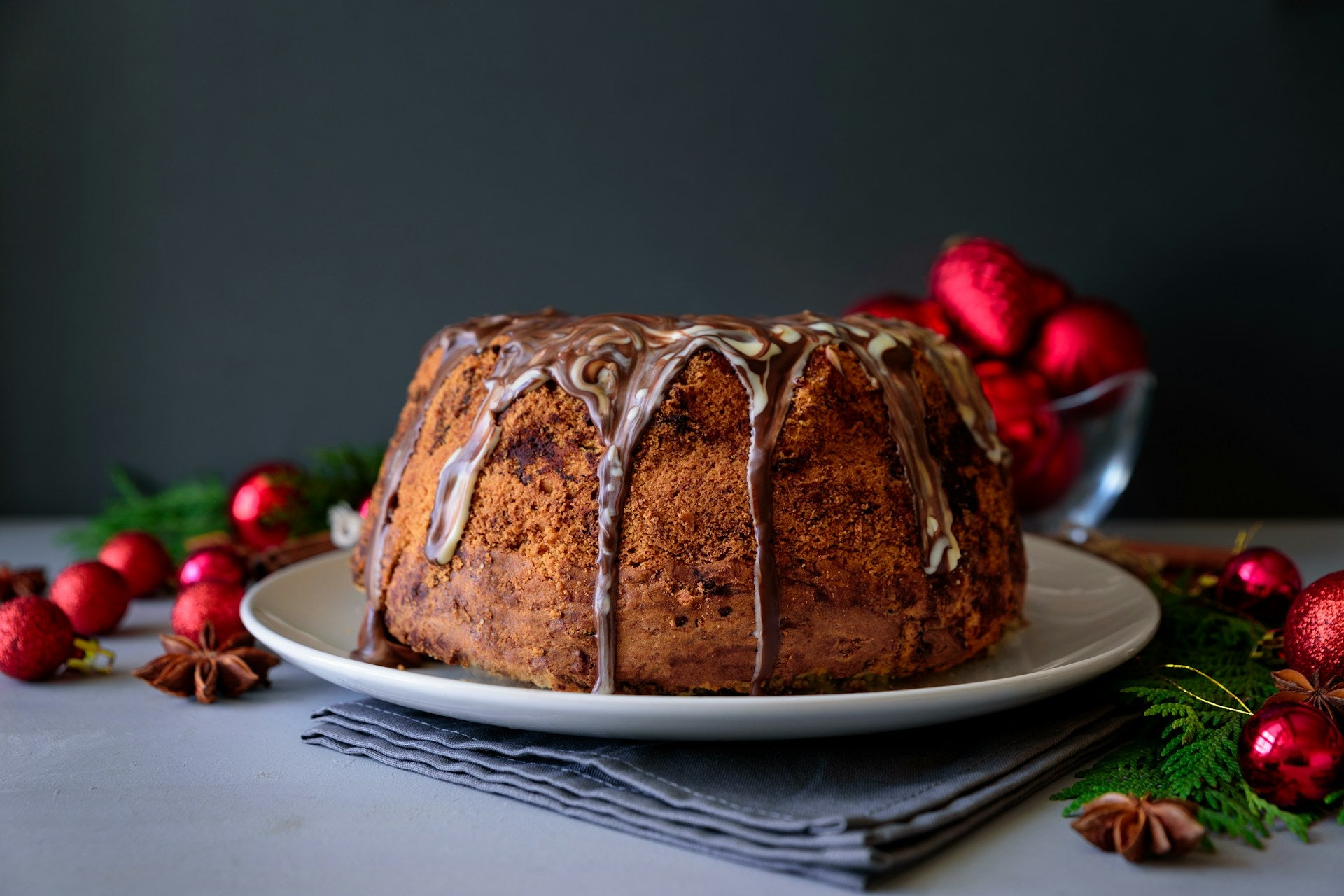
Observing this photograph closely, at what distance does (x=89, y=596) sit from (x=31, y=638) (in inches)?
8.4

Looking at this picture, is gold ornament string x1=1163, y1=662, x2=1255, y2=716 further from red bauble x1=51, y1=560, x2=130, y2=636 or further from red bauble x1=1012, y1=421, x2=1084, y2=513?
red bauble x1=51, y1=560, x2=130, y2=636

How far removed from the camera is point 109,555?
1768 millimetres

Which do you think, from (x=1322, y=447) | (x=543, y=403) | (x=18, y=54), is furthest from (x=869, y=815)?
(x=18, y=54)

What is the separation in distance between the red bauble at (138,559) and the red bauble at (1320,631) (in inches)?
63.1

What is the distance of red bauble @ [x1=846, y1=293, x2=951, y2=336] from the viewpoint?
199 centimetres

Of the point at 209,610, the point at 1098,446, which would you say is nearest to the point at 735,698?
the point at 209,610

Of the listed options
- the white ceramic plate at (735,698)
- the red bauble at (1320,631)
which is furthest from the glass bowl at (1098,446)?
the red bauble at (1320,631)

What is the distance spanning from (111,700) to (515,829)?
0.63m

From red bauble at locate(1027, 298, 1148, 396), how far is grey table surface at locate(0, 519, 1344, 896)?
3.73 ft

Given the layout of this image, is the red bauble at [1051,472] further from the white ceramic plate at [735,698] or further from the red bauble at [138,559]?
the red bauble at [138,559]

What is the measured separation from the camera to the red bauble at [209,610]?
1380mm

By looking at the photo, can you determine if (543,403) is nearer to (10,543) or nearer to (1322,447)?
(10,543)

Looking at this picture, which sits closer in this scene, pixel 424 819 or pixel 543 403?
pixel 424 819

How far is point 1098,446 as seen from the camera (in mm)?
2102
